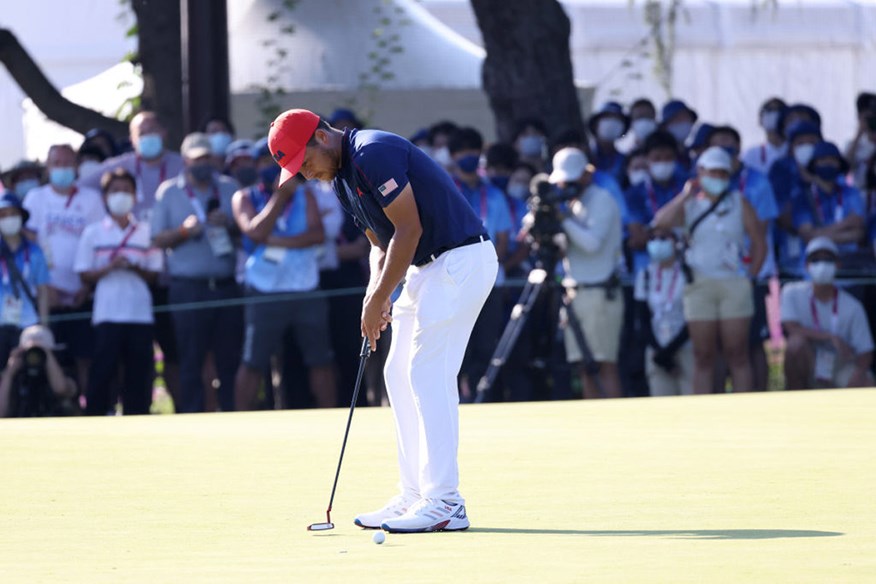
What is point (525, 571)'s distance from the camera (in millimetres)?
5922

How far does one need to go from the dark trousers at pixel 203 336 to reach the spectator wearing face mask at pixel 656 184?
2951 mm

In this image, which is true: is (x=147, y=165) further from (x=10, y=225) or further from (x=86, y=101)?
(x=86, y=101)

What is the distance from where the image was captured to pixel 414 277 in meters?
7.20

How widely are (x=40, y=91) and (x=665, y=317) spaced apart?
7.49m

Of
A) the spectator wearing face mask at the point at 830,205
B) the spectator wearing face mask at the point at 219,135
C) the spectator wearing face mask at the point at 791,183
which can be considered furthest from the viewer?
the spectator wearing face mask at the point at 219,135

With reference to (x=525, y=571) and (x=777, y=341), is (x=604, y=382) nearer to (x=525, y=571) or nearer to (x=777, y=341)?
(x=777, y=341)

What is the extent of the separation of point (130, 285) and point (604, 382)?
3.40 m

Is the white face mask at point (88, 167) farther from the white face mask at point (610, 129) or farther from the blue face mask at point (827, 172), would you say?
the blue face mask at point (827, 172)

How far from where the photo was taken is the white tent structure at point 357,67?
19156 millimetres

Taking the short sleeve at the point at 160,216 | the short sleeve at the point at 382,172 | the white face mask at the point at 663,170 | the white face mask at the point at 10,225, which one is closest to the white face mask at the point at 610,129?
the white face mask at the point at 663,170

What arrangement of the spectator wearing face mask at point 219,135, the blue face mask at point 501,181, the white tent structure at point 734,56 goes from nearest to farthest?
the blue face mask at point 501,181 < the spectator wearing face mask at point 219,135 < the white tent structure at point 734,56

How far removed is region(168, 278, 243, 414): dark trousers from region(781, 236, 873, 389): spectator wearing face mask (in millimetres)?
3948

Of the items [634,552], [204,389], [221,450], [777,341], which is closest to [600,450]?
[221,450]

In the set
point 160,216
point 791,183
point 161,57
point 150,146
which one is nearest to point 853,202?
point 791,183
